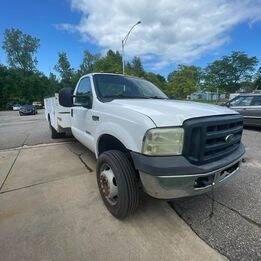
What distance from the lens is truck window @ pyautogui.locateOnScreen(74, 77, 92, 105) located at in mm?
4019

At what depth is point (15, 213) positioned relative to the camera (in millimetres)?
3080

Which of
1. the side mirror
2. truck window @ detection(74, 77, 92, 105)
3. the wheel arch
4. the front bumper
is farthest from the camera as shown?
truck window @ detection(74, 77, 92, 105)

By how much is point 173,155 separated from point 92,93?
6.54 ft

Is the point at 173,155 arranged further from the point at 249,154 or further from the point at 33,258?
the point at 249,154

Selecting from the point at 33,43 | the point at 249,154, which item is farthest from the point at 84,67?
the point at 249,154

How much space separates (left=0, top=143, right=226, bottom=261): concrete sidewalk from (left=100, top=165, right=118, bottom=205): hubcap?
227mm

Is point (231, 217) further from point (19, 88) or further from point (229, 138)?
point (19, 88)

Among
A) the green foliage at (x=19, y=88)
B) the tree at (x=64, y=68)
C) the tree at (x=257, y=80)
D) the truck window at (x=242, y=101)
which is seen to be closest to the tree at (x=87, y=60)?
the tree at (x=64, y=68)

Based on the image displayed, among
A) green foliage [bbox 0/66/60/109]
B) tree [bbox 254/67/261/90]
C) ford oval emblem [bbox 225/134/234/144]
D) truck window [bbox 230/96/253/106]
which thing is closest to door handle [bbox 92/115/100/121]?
ford oval emblem [bbox 225/134/234/144]

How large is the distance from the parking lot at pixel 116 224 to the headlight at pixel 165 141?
0.97 meters

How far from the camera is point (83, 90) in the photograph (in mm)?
4520

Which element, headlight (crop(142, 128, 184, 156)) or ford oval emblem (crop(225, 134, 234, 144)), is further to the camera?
ford oval emblem (crop(225, 134, 234, 144))

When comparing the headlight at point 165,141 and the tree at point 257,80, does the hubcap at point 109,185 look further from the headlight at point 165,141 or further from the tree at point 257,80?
the tree at point 257,80

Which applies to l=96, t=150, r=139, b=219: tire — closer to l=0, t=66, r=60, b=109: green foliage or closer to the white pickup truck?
the white pickup truck
